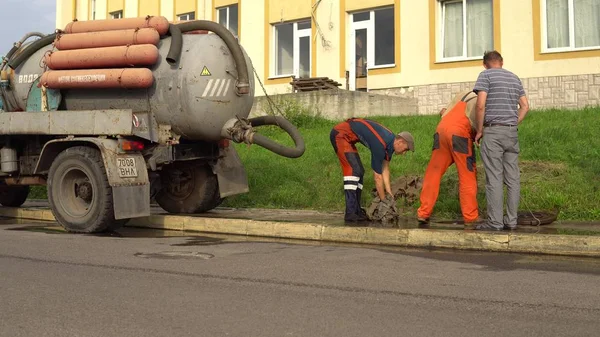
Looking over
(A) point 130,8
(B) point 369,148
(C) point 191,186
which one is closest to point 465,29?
(C) point 191,186

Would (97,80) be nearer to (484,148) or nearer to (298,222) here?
(298,222)

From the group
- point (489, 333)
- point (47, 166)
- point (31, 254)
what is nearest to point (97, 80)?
point (47, 166)

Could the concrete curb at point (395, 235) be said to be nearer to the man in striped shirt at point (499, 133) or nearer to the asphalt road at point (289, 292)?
the asphalt road at point (289, 292)

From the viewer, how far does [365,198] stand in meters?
11.1

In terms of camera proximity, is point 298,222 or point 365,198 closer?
point 298,222

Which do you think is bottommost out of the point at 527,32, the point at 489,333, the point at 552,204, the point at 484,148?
the point at 489,333

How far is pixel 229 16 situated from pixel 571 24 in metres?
12.3

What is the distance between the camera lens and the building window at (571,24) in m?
18.6

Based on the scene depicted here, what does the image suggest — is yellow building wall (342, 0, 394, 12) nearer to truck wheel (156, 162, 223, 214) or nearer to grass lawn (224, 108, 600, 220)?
grass lawn (224, 108, 600, 220)

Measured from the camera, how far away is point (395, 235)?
809 centimetres

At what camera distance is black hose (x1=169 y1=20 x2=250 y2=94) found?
9641mm

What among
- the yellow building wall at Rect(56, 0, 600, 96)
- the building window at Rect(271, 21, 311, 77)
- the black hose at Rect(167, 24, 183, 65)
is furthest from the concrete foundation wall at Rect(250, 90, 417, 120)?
the black hose at Rect(167, 24, 183, 65)

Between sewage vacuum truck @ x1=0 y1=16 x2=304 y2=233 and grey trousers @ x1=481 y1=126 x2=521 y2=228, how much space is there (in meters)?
2.64

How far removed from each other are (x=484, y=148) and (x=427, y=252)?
1545 millimetres
